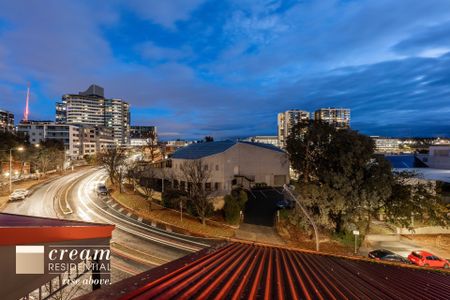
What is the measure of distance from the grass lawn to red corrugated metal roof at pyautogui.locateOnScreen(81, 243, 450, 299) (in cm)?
1338

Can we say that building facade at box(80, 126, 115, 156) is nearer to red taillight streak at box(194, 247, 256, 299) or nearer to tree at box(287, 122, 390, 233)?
tree at box(287, 122, 390, 233)

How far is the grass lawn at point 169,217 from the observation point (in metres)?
25.1

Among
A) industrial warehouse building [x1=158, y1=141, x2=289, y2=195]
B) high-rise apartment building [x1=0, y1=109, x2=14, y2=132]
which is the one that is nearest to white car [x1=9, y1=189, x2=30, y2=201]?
industrial warehouse building [x1=158, y1=141, x2=289, y2=195]

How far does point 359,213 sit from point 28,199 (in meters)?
41.4

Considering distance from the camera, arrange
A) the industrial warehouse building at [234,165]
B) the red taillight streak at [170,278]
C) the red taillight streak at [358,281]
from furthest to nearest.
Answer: the industrial warehouse building at [234,165], the red taillight streak at [358,281], the red taillight streak at [170,278]

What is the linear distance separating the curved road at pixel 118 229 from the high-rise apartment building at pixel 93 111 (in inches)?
5040

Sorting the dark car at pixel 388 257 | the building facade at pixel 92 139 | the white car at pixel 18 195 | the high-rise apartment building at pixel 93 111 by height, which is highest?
the high-rise apartment building at pixel 93 111

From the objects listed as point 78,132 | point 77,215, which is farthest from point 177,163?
point 78,132

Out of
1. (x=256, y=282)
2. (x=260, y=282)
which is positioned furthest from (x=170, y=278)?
(x=260, y=282)

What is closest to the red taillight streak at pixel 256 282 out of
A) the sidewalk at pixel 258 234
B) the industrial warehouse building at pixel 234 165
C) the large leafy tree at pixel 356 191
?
the sidewalk at pixel 258 234

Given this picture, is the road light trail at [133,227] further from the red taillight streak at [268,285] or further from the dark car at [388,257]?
the dark car at [388,257]

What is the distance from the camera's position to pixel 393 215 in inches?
941

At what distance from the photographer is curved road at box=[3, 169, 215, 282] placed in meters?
17.2

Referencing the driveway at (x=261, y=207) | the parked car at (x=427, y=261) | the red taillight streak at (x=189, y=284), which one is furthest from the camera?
the driveway at (x=261, y=207)
